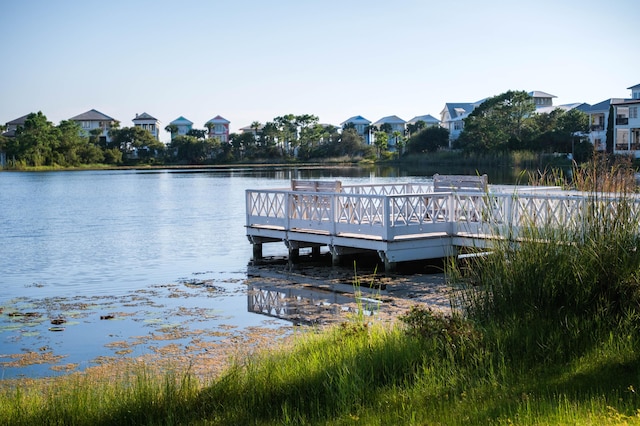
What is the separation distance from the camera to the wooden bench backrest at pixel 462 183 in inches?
636

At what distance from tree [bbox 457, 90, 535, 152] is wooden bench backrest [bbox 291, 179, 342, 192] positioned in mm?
48098

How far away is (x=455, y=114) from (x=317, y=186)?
89053 mm

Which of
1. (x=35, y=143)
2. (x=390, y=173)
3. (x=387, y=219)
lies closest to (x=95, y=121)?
(x=35, y=143)

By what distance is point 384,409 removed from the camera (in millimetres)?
5992

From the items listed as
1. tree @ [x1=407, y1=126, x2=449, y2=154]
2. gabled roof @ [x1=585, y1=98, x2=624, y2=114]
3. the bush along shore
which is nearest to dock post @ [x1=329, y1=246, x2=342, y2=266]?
the bush along shore

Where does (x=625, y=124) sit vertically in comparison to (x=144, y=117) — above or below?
below

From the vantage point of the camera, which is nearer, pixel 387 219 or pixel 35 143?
pixel 387 219

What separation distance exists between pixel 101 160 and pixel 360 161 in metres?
29.0

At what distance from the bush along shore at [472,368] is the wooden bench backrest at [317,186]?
866 centimetres

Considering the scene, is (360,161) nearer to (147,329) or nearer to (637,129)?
(637,129)

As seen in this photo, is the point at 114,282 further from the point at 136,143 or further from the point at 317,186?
the point at 136,143

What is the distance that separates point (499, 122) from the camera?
6550cm

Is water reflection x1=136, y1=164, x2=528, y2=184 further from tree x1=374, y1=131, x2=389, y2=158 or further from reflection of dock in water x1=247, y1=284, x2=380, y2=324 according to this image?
reflection of dock in water x1=247, y1=284, x2=380, y2=324

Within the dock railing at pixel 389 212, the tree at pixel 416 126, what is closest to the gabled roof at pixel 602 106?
the tree at pixel 416 126
